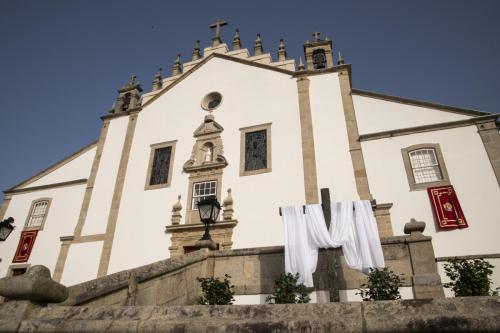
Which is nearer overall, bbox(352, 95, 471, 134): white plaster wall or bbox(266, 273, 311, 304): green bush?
bbox(266, 273, 311, 304): green bush

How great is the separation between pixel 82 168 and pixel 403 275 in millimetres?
17185

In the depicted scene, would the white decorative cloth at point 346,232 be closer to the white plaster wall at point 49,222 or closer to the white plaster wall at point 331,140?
the white plaster wall at point 331,140

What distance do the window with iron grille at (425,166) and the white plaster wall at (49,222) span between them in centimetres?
1585

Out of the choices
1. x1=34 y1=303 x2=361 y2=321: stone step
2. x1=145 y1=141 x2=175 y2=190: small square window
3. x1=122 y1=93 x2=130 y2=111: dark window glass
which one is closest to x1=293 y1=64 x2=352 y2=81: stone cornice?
x1=145 y1=141 x2=175 y2=190: small square window

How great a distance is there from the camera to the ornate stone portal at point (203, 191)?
12953 millimetres

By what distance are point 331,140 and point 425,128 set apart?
3617 mm

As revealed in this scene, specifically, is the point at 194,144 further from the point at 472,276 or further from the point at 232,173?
the point at 472,276

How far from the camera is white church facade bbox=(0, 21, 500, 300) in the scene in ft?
37.0

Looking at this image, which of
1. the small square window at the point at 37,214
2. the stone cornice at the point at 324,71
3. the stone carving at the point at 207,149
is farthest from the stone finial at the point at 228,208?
the small square window at the point at 37,214

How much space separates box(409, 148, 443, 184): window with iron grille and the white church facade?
49 mm

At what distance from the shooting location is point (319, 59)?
53.4 feet

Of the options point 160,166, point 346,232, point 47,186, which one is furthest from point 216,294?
point 47,186

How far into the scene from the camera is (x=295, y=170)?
1315 centimetres

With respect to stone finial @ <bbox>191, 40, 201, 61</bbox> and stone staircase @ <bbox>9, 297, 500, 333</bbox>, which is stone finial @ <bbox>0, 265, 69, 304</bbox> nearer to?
stone staircase @ <bbox>9, 297, 500, 333</bbox>
